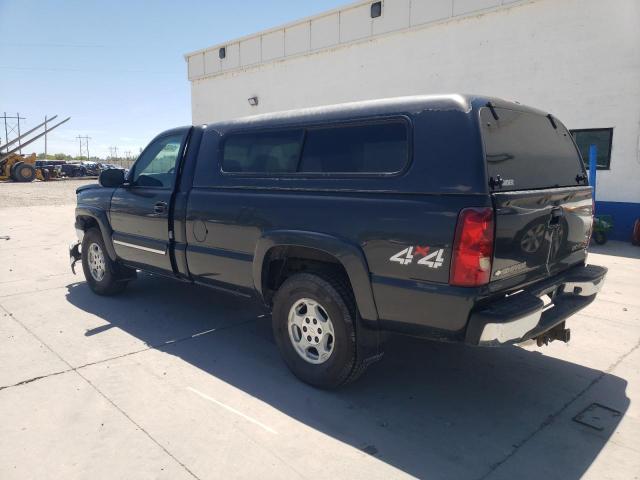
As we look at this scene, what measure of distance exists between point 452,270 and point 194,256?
2563 millimetres

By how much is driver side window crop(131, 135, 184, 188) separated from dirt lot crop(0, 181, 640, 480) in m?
1.44

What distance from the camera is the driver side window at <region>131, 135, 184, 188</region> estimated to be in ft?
15.3

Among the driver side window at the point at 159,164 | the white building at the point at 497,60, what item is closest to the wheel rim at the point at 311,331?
the driver side window at the point at 159,164

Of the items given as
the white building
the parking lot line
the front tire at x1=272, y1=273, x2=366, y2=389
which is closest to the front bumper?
the front tire at x1=272, y1=273, x2=366, y2=389

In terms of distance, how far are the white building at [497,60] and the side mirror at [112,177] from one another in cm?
937

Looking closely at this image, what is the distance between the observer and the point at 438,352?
4.20 metres

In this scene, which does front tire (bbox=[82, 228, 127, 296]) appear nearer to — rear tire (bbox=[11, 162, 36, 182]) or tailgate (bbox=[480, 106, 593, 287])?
tailgate (bbox=[480, 106, 593, 287])

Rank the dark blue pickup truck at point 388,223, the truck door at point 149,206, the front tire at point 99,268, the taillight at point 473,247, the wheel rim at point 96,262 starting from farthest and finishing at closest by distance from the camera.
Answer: the wheel rim at point 96,262 → the front tire at point 99,268 → the truck door at point 149,206 → the dark blue pickup truck at point 388,223 → the taillight at point 473,247

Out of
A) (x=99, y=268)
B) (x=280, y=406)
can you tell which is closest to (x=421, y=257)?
(x=280, y=406)

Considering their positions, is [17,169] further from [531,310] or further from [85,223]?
[531,310]

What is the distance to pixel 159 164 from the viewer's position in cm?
492

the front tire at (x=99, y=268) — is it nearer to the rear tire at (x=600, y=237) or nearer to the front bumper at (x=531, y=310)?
the front bumper at (x=531, y=310)

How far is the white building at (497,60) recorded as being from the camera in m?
9.87

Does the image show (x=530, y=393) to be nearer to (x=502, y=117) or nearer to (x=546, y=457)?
(x=546, y=457)
